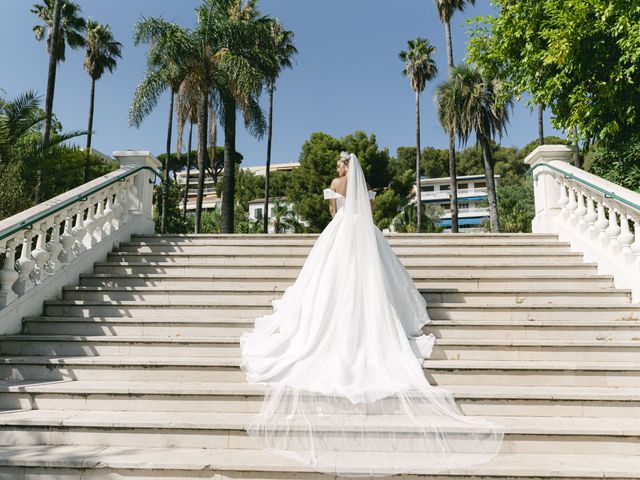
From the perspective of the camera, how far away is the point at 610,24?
7.16m

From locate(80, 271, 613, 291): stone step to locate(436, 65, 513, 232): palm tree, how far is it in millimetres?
18068

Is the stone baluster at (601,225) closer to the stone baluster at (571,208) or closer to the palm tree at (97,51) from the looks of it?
the stone baluster at (571,208)

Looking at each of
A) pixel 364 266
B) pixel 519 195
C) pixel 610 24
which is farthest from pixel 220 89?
pixel 519 195

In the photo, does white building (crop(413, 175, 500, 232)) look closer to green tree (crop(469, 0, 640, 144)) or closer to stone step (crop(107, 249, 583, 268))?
green tree (crop(469, 0, 640, 144))

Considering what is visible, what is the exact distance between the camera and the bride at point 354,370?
318cm

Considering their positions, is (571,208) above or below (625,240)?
above

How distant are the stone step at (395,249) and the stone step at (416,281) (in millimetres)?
690

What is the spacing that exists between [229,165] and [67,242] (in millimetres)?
11516

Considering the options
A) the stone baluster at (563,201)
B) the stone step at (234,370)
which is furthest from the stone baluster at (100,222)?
the stone baluster at (563,201)

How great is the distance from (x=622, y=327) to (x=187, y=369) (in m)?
4.47

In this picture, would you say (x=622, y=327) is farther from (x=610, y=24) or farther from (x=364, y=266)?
(x=610, y=24)

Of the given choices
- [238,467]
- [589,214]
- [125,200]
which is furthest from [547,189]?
[125,200]

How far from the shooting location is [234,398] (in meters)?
3.71

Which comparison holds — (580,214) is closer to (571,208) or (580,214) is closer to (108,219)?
(571,208)
